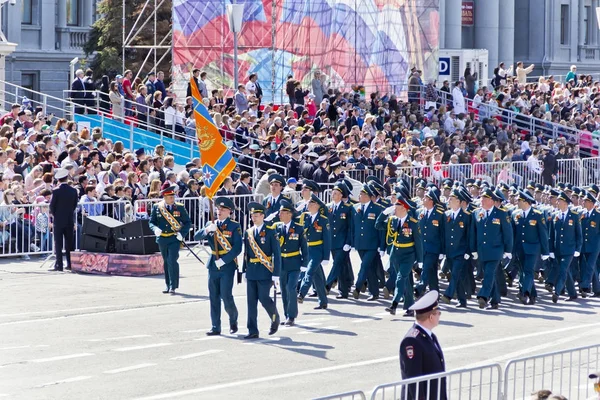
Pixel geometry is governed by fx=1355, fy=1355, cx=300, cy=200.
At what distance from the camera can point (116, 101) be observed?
28.5 m

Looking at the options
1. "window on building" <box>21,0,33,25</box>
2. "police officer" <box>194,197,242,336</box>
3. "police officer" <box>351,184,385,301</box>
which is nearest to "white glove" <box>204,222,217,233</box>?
"police officer" <box>194,197,242,336</box>

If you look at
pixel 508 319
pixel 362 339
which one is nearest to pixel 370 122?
pixel 508 319

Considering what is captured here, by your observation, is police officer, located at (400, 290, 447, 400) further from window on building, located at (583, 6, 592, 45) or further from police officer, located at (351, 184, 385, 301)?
window on building, located at (583, 6, 592, 45)

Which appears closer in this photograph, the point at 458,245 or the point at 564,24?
the point at 458,245

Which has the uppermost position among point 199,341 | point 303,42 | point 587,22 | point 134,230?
point 587,22

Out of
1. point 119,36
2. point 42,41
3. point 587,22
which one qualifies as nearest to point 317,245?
point 119,36

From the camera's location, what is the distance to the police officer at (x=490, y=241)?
18.0m

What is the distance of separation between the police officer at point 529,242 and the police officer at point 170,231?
4.63 m

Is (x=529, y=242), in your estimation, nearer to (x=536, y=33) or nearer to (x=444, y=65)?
(x=444, y=65)

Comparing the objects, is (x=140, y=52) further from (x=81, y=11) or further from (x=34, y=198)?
(x=34, y=198)

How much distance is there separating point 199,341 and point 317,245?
3144 mm

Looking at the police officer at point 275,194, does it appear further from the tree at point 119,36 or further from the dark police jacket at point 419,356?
the tree at point 119,36

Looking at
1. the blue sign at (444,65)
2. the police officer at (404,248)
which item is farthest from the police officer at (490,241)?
the blue sign at (444,65)

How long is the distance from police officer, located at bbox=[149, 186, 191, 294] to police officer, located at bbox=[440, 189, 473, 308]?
11.9ft
